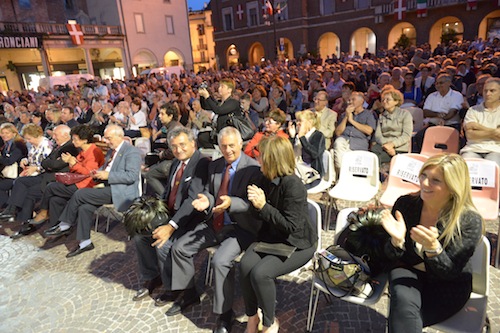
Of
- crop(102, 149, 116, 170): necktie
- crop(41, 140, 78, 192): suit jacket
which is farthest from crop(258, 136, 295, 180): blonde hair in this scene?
crop(41, 140, 78, 192): suit jacket

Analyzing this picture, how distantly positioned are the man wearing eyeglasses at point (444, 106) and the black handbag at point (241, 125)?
2.63m

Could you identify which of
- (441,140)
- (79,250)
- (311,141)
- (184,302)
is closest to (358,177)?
(311,141)

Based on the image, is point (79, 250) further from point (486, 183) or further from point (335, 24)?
point (335, 24)

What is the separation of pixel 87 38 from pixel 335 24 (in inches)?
805

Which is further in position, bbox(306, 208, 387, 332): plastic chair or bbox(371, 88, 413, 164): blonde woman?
bbox(371, 88, 413, 164): blonde woman

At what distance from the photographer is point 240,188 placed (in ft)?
Answer: 9.82

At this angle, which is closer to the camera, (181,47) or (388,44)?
(388,44)

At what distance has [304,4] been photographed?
30328mm

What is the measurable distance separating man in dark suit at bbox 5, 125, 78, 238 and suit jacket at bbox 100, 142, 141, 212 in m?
1.08

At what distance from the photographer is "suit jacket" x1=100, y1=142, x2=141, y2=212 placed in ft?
13.4

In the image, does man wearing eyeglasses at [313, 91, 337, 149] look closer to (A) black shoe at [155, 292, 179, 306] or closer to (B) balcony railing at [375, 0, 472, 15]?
(A) black shoe at [155, 292, 179, 306]

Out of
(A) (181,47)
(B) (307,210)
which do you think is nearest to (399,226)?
(B) (307,210)

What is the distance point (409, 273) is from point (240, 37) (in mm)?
36474

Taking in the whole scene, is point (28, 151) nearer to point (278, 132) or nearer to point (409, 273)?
point (278, 132)
